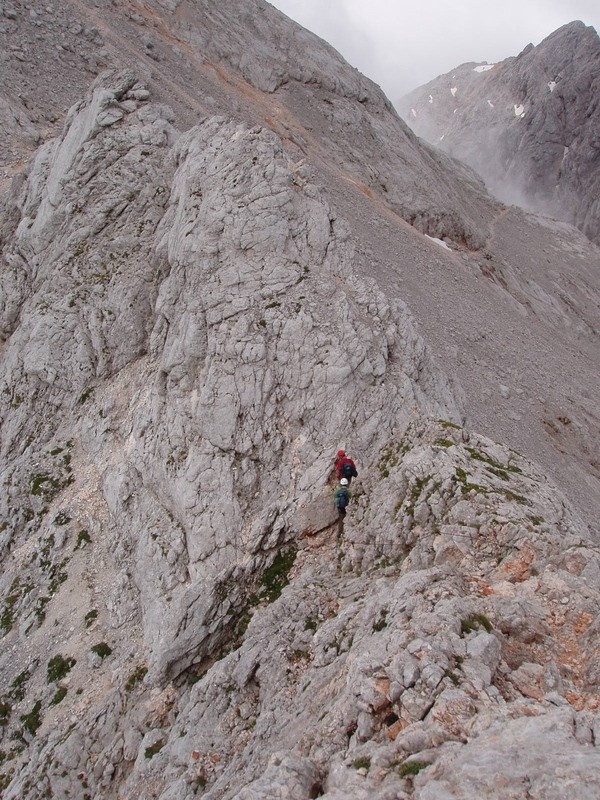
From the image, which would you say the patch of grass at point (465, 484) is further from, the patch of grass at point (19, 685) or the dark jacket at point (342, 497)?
the patch of grass at point (19, 685)

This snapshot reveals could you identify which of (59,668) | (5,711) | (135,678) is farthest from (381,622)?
(5,711)

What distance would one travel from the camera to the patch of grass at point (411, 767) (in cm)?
769

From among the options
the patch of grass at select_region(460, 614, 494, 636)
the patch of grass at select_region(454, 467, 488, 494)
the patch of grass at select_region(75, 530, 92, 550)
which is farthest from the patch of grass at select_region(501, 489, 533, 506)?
the patch of grass at select_region(75, 530, 92, 550)

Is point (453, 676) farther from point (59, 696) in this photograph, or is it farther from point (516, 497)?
point (59, 696)

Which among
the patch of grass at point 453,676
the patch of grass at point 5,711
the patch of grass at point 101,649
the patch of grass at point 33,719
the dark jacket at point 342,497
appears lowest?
the patch of grass at point 5,711

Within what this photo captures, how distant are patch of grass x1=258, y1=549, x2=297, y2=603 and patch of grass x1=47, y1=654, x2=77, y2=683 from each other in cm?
797

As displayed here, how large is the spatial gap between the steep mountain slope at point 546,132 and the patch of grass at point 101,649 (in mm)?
111148

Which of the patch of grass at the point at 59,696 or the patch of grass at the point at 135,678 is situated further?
the patch of grass at the point at 59,696

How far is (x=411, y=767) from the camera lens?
7.77 meters

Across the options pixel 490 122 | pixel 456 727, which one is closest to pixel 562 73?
pixel 490 122

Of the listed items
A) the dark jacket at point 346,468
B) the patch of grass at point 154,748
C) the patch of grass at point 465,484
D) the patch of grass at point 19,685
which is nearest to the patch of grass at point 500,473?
the patch of grass at point 465,484

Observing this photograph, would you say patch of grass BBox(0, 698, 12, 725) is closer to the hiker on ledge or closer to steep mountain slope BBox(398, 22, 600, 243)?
the hiker on ledge

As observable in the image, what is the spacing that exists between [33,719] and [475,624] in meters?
15.2

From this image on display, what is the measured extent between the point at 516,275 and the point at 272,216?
39635 millimetres
